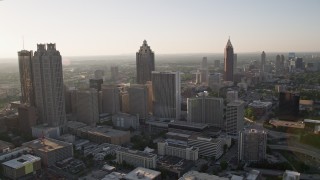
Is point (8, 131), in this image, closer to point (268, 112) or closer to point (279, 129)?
point (279, 129)

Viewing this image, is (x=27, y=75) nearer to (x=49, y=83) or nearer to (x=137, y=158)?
(x=49, y=83)

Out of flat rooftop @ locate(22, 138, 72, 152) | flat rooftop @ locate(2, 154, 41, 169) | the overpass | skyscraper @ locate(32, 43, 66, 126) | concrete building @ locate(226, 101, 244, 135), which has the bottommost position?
the overpass

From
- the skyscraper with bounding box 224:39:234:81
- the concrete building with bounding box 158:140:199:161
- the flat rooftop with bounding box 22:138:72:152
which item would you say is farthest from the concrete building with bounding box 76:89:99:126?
the skyscraper with bounding box 224:39:234:81

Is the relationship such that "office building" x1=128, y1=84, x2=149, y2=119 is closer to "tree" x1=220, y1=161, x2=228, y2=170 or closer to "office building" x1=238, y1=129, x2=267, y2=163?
"office building" x1=238, y1=129, x2=267, y2=163

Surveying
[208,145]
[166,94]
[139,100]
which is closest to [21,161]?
[208,145]

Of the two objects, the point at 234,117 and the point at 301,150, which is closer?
the point at 301,150
